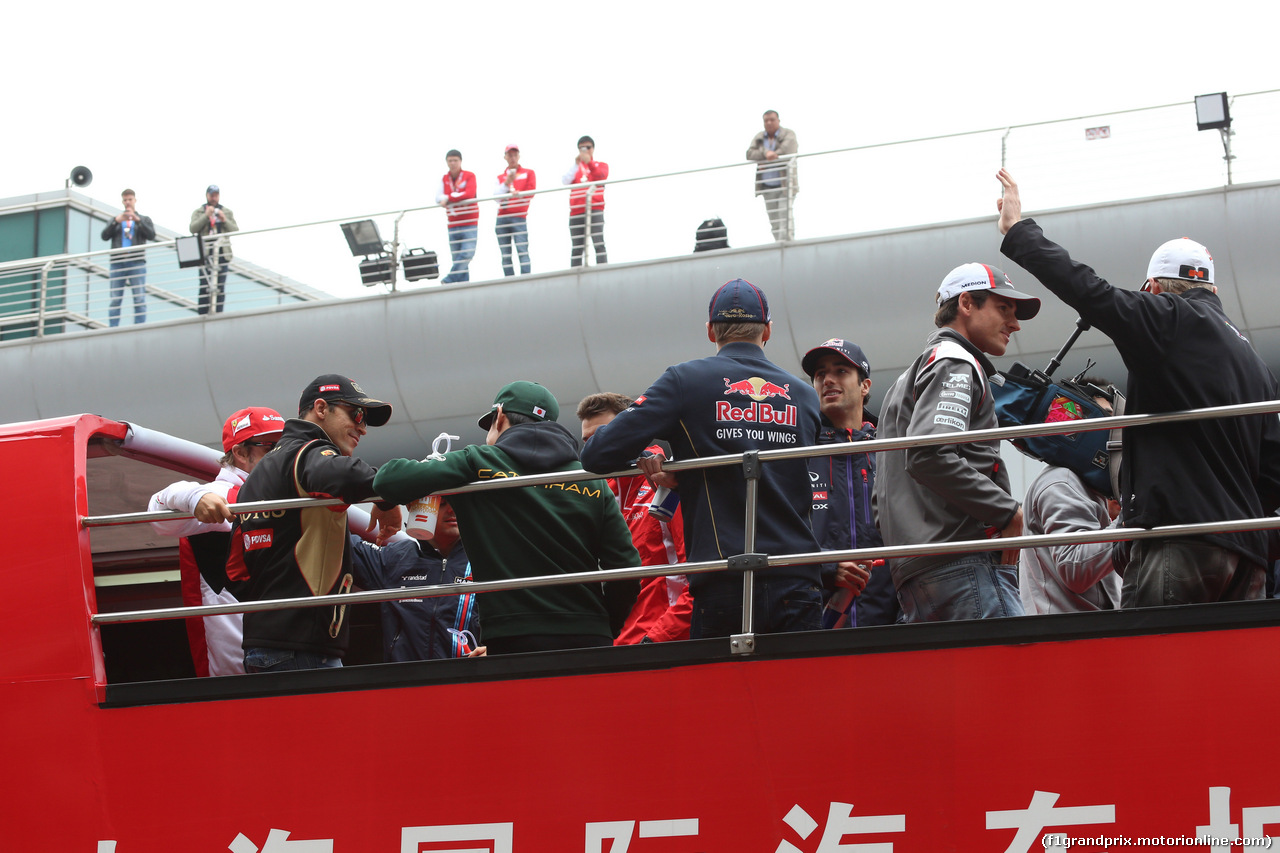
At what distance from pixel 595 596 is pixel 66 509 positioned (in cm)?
202

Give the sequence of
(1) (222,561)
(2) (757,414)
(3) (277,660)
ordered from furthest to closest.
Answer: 1. (1) (222,561)
2. (3) (277,660)
3. (2) (757,414)

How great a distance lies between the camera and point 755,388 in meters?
4.46

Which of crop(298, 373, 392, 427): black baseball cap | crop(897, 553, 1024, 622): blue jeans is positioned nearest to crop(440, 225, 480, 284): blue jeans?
crop(298, 373, 392, 427): black baseball cap

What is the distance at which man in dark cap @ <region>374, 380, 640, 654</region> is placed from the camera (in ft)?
14.5

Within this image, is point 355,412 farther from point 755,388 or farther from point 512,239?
point 512,239

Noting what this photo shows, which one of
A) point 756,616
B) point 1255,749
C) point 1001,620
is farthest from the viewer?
point 756,616

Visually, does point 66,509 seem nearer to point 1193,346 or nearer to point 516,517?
point 516,517

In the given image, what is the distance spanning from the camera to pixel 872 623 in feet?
16.5

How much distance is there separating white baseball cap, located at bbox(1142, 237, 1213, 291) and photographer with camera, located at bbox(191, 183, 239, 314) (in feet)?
46.5

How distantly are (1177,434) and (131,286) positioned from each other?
16.0 meters

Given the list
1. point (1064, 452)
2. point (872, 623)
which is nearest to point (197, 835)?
point (872, 623)

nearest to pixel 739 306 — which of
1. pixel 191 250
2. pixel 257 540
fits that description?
pixel 257 540

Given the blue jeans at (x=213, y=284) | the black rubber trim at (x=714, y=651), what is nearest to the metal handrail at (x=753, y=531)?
the black rubber trim at (x=714, y=651)

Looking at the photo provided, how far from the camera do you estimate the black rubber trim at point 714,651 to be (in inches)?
146
